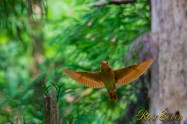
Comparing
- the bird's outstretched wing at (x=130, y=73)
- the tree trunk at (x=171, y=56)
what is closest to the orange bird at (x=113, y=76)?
the bird's outstretched wing at (x=130, y=73)

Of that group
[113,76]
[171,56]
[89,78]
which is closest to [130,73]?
[113,76]

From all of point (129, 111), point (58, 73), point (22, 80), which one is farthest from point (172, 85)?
point (22, 80)

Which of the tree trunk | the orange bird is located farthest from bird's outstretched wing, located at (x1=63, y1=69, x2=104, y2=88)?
the tree trunk

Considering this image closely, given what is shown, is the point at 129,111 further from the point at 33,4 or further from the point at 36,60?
the point at 36,60

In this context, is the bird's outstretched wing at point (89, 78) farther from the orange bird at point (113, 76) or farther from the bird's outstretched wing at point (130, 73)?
the bird's outstretched wing at point (130, 73)

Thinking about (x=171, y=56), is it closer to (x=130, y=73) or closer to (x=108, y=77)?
(x=130, y=73)
